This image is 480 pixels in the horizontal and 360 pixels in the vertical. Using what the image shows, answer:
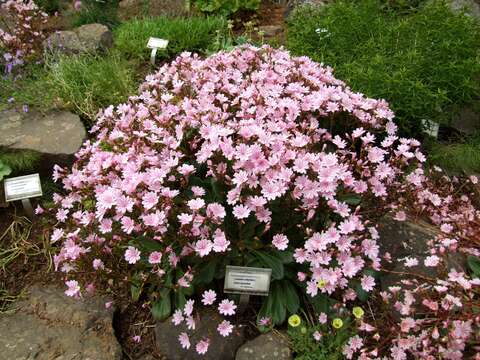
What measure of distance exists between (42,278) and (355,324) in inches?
78.3

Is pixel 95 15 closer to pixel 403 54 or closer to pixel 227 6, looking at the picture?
pixel 227 6

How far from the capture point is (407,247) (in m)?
2.89

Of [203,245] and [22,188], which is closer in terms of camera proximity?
[203,245]

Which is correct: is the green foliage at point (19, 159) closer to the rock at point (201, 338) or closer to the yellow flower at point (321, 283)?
the rock at point (201, 338)

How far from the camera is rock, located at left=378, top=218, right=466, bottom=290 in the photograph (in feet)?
9.05

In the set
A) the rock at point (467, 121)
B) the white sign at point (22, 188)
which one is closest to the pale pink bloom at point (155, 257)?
the white sign at point (22, 188)

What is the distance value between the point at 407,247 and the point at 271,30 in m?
3.51

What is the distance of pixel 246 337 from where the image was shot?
261 centimetres

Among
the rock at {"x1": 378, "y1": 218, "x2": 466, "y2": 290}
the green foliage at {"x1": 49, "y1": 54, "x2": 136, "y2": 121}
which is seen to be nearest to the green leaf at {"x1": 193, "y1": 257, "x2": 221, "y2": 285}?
the rock at {"x1": 378, "y1": 218, "x2": 466, "y2": 290}

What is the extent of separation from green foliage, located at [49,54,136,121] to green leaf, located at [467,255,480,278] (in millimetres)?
3024

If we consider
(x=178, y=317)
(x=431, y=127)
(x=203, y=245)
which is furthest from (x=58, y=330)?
(x=431, y=127)

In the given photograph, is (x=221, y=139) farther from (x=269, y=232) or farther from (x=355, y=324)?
(x=355, y=324)

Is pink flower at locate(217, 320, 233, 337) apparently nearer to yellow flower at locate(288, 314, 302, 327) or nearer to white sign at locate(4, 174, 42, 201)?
yellow flower at locate(288, 314, 302, 327)

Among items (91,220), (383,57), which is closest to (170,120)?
(91,220)
